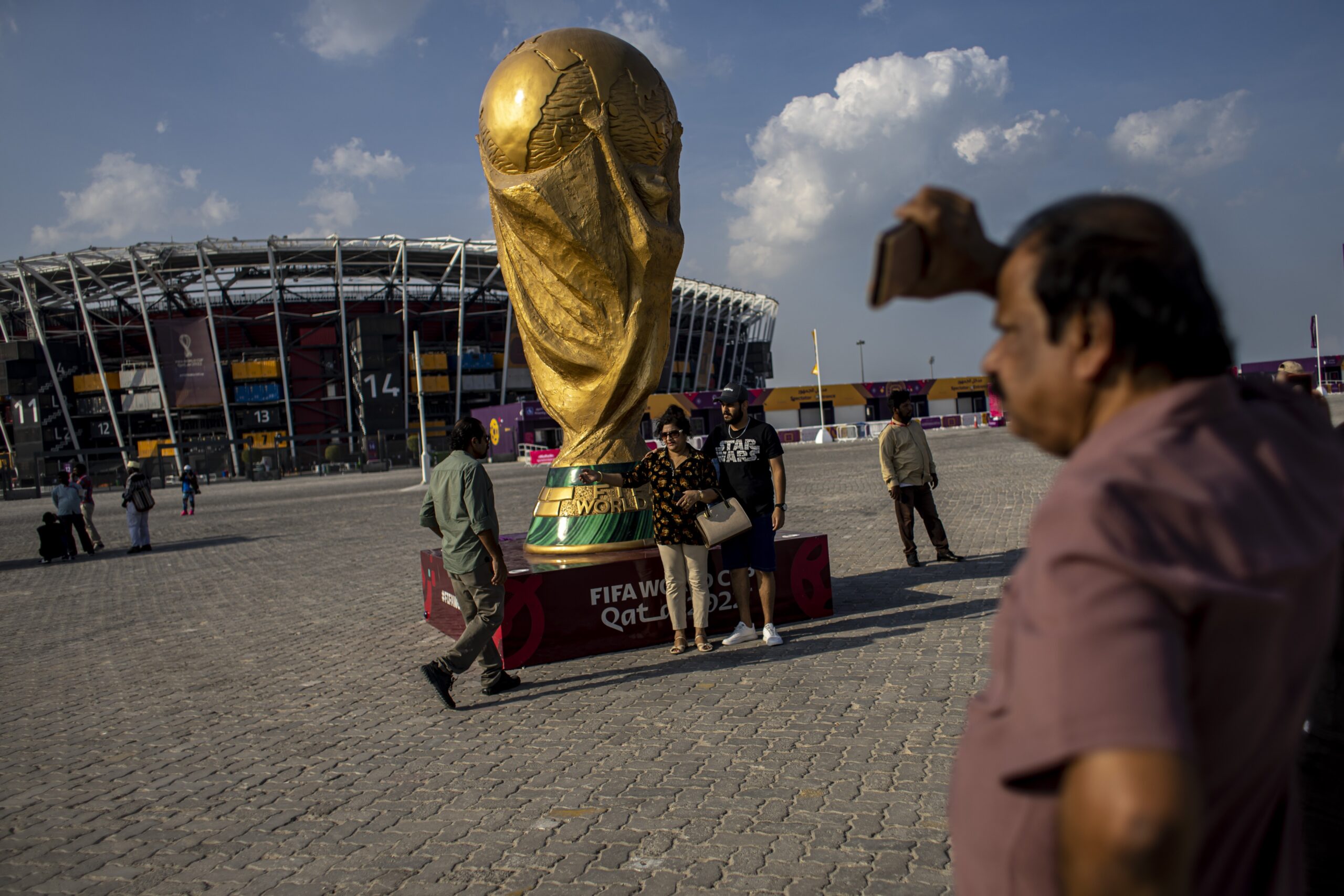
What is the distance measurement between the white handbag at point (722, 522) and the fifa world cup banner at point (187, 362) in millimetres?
47605

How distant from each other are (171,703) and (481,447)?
2485mm

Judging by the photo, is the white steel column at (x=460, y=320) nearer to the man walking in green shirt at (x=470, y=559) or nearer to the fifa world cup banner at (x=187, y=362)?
the fifa world cup banner at (x=187, y=362)

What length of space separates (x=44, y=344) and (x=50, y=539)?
130 ft

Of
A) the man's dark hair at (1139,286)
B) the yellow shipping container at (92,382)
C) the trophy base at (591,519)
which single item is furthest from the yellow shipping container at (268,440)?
the man's dark hair at (1139,286)

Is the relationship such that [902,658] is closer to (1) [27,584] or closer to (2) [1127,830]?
(2) [1127,830]

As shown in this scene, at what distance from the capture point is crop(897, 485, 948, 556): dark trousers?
28.2ft

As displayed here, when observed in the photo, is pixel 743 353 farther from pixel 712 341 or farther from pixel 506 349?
pixel 506 349

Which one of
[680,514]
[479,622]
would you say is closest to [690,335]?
[680,514]

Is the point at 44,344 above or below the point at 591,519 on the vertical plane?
above

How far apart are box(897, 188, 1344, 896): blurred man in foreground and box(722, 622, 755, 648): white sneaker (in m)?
5.07

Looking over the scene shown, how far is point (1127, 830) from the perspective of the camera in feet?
2.55

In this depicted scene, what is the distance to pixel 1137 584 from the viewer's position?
792 millimetres

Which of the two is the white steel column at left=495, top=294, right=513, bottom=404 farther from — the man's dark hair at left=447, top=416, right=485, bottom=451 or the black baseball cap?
the man's dark hair at left=447, top=416, right=485, bottom=451

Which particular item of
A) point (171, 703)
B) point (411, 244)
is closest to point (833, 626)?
point (171, 703)
